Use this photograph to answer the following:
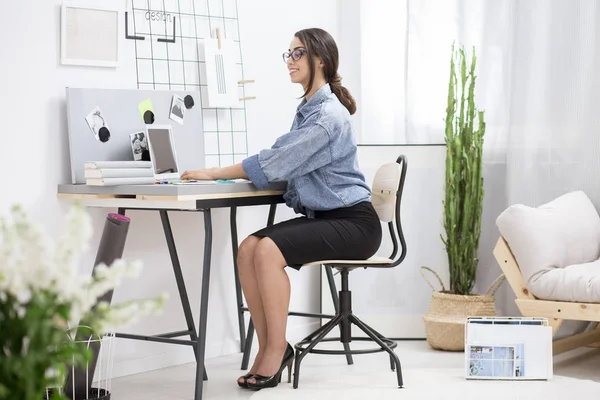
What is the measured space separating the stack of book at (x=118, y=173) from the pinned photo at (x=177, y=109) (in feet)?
1.21

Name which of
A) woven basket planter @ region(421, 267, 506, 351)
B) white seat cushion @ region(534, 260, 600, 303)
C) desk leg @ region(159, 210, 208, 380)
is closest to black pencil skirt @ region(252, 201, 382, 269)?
desk leg @ region(159, 210, 208, 380)

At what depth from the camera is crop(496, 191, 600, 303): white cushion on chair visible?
3.31 m

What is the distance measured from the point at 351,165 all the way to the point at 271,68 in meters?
0.95

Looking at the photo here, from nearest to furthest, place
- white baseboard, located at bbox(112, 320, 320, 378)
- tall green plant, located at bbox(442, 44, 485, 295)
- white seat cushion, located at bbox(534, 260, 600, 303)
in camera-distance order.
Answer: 1. white seat cushion, located at bbox(534, 260, 600, 303)
2. white baseboard, located at bbox(112, 320, 320, 378)
3. tall green plant, located at bbox(442, 44, 485, 295)

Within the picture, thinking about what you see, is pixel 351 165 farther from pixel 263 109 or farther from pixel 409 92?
pixel 409 92

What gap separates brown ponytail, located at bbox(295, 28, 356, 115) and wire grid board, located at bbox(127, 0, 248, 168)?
1.75 ft

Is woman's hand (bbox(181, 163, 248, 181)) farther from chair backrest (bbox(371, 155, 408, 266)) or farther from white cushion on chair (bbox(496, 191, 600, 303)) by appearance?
white cushion on chair (bbox(496, 191, 600, 303))

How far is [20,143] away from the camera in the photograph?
2.98m

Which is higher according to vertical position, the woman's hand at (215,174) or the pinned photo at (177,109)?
the pinned photo at (177,109)

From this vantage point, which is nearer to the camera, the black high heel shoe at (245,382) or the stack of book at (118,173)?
the stack of book at (118,173)

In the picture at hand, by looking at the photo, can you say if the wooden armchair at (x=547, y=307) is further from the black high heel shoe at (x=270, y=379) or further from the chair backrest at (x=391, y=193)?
the black high heel shoe at (x=270, y=379)

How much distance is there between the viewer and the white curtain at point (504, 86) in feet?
12.6

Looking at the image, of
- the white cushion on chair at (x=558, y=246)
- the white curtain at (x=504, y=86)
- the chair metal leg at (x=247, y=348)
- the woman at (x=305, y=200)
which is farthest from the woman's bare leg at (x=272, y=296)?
the white curtain at (x=504, y=86)

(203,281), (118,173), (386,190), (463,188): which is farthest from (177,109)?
(463,188)
